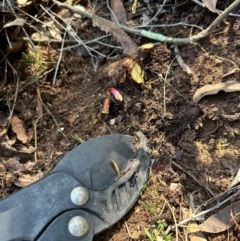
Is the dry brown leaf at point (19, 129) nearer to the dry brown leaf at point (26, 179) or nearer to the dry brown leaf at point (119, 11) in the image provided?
the dry brown leaf at point (26, 179)

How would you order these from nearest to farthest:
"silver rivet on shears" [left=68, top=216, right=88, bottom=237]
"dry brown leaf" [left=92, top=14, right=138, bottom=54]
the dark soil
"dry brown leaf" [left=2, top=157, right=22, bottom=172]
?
1. "silver rivet on shears" [left=68, top=216, right=88, bottom=237]
2. the dark soil
3. "dry brown leaf" [left=2, top=157, right=22, bottom=172]
4. "dry brown leaf" [left=92, top=14, right=138, bottom=54]

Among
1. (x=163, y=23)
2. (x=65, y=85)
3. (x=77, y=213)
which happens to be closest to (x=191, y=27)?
(x=163, y=23)

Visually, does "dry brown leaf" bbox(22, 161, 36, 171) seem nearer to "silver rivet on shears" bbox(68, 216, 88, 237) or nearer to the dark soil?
the dark soil

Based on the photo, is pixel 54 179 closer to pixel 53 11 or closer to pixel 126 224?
pixel 126 224

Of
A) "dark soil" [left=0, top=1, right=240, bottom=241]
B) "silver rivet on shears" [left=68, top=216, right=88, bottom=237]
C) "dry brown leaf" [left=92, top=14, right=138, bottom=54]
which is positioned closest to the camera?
"silver rivet on shears" [left=68, top=216, right=88, bottom=237]

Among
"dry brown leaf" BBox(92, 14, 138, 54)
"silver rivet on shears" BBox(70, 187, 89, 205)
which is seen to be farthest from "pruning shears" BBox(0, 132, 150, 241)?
"dry brown leaf" BBox(92, 14, 138, 54)

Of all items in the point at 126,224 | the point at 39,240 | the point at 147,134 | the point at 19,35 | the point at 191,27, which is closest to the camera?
the point at 39,240
